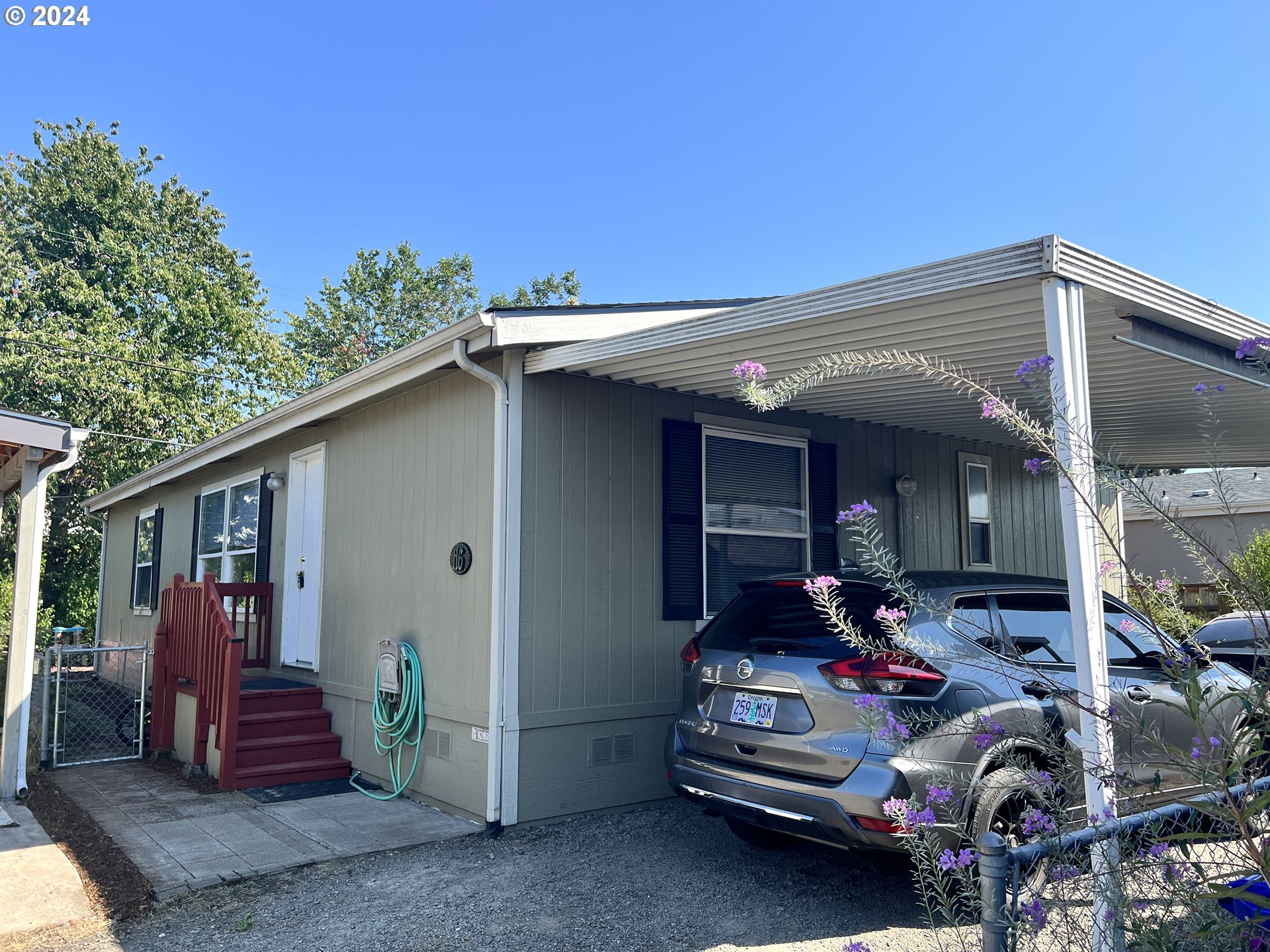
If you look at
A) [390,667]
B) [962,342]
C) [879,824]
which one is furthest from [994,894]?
[390,667]

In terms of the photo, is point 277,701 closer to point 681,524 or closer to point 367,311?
point 681,524

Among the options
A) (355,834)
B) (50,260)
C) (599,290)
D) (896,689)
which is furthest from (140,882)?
(599,290)

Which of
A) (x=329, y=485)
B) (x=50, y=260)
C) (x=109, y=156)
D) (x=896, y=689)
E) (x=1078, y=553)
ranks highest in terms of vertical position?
(x=109, y=156)

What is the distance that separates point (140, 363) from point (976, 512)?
1932cm

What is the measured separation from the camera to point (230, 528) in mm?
9992

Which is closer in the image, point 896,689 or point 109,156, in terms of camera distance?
point 896,689

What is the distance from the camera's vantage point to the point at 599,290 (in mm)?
35125

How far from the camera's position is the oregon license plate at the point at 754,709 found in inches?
154

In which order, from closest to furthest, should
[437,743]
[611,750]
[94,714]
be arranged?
[611,750]
[437,743]
[94,714]

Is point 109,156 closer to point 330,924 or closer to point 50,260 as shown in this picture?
point 50,260

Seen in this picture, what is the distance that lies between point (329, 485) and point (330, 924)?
4.63 meters

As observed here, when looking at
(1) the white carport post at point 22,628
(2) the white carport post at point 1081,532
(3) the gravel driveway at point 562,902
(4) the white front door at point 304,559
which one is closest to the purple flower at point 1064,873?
(2) the white carport post at point 1081,532

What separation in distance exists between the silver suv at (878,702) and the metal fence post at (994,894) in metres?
1.33

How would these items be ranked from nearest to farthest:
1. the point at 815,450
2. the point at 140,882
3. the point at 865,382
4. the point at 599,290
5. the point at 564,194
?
the point at 140,882, the point at 865,382, the point at 815,450, the point at 564,194, the point at 599,290
